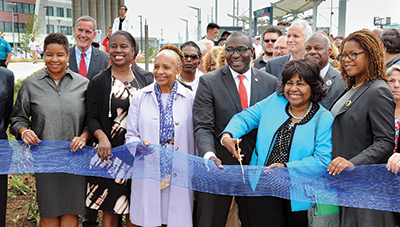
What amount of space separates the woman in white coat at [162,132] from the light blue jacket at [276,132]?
59 cm

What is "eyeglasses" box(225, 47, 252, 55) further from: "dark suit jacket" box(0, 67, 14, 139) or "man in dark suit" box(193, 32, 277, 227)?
"dark suit jacket" box(0, 67, 14, 139)

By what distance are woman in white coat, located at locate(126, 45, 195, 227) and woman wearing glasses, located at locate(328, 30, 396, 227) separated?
1440 mm

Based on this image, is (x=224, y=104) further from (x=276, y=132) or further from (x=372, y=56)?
(x=372, y=56)

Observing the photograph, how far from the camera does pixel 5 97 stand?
4.11m

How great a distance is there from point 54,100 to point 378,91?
315 cm

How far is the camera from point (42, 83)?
4.10 m

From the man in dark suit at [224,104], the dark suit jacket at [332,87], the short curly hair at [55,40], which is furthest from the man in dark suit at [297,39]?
the short curly hair at [55,40]

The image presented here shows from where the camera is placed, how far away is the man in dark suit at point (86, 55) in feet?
19.1

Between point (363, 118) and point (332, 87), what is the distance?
1150 millimetres

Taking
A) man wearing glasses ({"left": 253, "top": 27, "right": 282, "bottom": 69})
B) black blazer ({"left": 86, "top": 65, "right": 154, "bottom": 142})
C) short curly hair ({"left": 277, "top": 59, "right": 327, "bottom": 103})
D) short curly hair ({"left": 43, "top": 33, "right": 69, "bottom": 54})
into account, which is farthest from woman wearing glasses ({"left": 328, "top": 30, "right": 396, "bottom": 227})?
man wearing glasses ({"left": 253, "top": 27, "right": 282, "bottom": 69})

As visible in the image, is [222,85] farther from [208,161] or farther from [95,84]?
[95,84]

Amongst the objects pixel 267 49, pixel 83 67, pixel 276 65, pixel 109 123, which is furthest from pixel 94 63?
pixel 267 49

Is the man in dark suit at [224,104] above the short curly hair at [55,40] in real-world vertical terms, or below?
below

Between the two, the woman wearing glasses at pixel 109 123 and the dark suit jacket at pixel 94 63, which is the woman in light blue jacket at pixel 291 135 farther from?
the dark suit jacket at pixel 94 63
